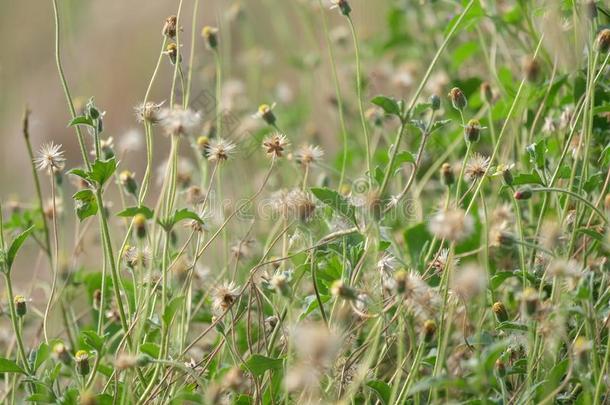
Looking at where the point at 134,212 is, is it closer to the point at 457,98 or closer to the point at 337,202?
the point at 337,202

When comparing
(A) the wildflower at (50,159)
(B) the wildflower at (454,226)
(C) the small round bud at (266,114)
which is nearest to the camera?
(B) the wildflower at (454,226)

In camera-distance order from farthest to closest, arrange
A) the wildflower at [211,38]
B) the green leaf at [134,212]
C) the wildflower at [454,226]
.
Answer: the wildflower at [211,38]
the green leaf at [134,212]
the wildflower at [454,226]

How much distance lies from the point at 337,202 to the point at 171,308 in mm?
284

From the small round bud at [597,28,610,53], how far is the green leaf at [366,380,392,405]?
0.59m

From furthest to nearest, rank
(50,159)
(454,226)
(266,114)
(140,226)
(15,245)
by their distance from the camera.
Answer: (266,114) → (50,159) → (15,245) → (140,226) → (454,226)

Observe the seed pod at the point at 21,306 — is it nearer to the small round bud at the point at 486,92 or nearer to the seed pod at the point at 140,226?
the seed pod at the point at 140,226

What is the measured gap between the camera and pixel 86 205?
4.37 feet

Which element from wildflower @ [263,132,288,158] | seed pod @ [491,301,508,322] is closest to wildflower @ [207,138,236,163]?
wildflower @ [263,132,288,158]

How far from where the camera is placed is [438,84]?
6.55ft

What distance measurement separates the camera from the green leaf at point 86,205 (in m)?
1.31

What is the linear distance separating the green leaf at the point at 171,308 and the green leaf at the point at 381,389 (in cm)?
28

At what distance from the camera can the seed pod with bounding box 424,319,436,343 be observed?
1.12 m

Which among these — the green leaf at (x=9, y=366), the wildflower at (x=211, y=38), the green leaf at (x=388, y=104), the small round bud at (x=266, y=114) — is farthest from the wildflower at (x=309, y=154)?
the green leaf at (x=9, y=366)

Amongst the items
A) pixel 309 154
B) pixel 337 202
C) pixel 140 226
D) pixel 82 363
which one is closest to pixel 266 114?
pixel 309 154
